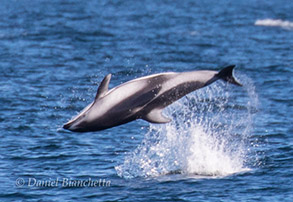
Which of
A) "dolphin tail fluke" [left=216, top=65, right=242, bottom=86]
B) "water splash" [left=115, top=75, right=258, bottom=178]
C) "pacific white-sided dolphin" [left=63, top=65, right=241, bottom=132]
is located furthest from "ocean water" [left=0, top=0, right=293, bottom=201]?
"dolphin tail fluke" [left=216, top=65, right=242, bottom=86]

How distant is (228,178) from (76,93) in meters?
11.6

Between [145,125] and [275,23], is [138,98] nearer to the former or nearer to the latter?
[145,125]

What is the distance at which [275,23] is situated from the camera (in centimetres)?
6031

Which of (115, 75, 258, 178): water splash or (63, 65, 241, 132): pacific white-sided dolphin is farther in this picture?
(115, 75, 258, 178): water splash

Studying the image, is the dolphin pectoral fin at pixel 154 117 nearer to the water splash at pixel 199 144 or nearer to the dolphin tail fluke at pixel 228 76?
the dolphin tail fluke at pixel 228 76

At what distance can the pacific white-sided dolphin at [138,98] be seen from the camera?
14.5 m

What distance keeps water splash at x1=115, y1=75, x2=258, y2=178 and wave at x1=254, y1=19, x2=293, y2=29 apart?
1293 inches

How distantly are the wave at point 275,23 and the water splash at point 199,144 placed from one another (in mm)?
32839

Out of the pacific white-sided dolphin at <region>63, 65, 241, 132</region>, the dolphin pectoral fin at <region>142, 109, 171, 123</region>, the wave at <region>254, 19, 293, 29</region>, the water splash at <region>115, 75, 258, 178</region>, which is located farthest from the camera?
the wave at <region>254, 19, 293, 29</region>

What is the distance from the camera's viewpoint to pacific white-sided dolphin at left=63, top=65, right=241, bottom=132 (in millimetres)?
14492

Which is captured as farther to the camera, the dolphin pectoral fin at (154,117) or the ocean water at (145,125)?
the ocean water at (145,125)

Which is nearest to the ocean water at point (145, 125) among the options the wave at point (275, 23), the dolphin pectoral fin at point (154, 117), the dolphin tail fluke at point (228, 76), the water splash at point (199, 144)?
Answer: the water splash at point (199, 144)

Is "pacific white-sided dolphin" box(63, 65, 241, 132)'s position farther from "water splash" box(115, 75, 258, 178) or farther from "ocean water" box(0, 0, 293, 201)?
"water splash" box(115, 75, 258, 178)

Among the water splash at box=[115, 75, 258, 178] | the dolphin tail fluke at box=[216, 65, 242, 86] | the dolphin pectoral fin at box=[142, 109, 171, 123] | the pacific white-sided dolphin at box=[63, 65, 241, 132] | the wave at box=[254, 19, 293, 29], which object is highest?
the wave at box=[254, 19, 293, 29]
